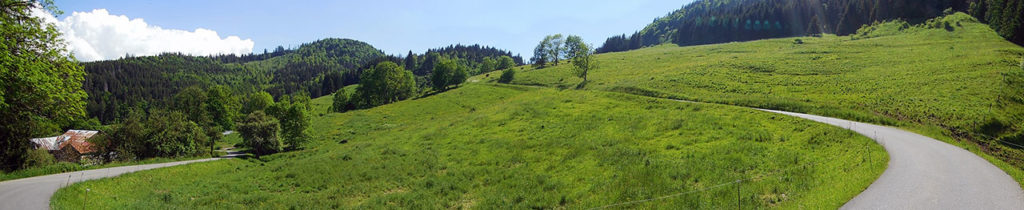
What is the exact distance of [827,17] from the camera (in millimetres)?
144375

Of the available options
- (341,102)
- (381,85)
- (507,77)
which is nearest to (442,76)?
(381,85)

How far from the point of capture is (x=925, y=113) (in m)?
29.4

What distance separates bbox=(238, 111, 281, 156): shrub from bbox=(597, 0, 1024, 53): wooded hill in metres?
109

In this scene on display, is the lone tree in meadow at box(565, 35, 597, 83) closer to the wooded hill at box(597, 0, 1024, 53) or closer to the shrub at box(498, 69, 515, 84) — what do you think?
the shrub at box(498, 69, 515, 84)

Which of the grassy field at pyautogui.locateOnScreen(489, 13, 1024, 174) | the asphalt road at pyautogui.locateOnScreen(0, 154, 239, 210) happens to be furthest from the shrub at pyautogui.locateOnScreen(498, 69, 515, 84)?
the asphalt road at pyautogui.locateOnScreen(0, 154, 239, 210)

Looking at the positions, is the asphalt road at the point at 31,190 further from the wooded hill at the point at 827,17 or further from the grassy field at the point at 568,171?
the wooded hill at the point at 827,17

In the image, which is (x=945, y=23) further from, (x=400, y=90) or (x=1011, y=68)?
(x=400, y=90)

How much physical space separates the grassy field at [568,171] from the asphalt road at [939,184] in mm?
540

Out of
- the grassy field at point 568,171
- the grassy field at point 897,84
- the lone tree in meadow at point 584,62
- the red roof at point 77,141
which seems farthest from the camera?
the lone tree in meadow at point 584,62

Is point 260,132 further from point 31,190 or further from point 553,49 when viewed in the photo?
point 553,49

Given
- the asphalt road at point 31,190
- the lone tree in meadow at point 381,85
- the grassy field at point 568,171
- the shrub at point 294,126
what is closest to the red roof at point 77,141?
the shrub at point 294,126

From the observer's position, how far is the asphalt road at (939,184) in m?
10.7

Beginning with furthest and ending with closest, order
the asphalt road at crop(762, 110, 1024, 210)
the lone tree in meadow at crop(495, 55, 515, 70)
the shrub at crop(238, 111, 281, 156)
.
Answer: the lone tree in meadow at crop(495, 55, 515, 70), the shrub at crop(238, 111, 281, 156), the asphalt road at crop(762, 110, 1024, 210)

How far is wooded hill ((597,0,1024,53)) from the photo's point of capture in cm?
6712
